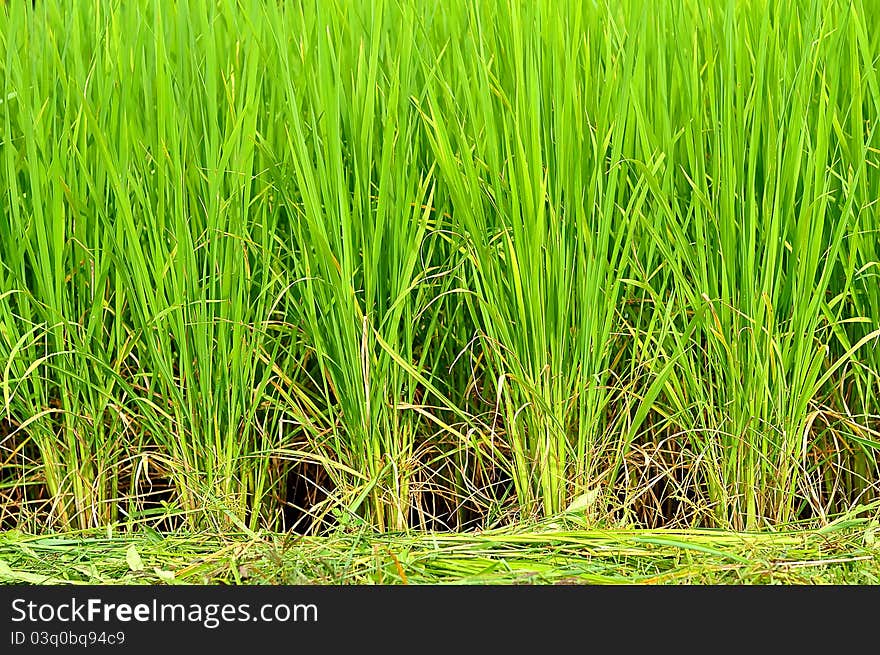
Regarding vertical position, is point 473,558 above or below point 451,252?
below

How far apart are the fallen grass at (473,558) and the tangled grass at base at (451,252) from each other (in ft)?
0.22

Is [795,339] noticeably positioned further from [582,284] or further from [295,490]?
[295,490]

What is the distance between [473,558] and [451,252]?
492 mm

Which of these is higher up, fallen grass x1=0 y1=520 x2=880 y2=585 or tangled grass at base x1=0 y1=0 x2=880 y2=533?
tangled grass at base x1=0 y1=0 x2=880 y2=533

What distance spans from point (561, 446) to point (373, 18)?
77cm

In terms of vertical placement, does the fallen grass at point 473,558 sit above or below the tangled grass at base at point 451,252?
below

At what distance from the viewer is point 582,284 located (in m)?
1.53

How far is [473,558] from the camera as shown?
58.2 inches

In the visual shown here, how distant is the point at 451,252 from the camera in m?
1.58

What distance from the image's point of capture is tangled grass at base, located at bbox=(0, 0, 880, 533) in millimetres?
1522

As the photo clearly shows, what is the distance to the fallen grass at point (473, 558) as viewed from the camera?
145 centimetres

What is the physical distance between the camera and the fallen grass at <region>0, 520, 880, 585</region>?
4.75 feet

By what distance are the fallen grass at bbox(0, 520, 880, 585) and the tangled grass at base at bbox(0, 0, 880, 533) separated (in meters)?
0.07
